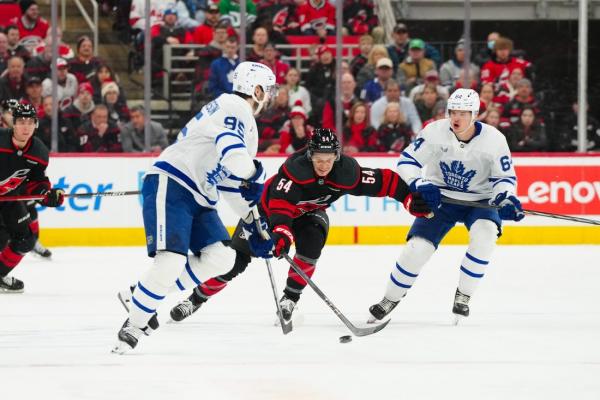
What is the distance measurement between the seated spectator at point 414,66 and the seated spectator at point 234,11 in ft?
4.29

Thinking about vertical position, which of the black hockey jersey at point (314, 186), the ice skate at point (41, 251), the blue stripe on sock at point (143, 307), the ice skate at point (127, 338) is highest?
the black hockey jersey at point (314, 186)

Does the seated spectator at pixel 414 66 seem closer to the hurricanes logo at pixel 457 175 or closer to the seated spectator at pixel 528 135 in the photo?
the seated spectator at pixel 528 135

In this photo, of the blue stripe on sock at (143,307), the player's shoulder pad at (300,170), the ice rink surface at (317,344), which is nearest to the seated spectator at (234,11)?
the ice rink surface at (317,344)

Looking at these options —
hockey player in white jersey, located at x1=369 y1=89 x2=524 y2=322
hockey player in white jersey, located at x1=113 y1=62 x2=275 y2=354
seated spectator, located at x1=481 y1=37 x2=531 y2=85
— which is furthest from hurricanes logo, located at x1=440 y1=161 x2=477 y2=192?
seated spectator, located at x1=481 y1=37 x2=531 y2=85

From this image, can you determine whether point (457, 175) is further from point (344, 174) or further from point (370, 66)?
point (370, 66)

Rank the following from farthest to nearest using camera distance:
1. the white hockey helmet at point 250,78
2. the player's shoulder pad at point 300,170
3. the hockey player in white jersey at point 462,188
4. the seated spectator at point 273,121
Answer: the seated spectator at point 273,121 → the hockey player in white jersey at point 462,188 → the player's shoulder pad at point 300,170 → the white hockey helmet at point 250,78

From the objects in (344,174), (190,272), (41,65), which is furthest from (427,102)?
(190,272)

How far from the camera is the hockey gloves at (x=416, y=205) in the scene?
17.8 ft

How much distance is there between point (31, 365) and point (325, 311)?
1986 millimetres

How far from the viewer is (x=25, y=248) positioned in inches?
266

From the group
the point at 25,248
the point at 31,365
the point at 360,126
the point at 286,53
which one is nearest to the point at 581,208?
the point at 360,126

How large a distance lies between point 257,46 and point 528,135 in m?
2.35

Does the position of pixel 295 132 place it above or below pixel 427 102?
below

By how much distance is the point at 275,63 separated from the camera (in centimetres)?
972
